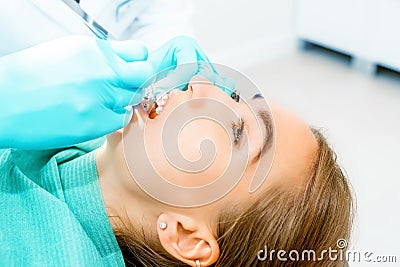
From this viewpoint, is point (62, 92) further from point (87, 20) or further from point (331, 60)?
point (331, 60)

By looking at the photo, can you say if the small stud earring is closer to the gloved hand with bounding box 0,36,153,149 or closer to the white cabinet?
the gloved hand with bounding box 0,36,153,149

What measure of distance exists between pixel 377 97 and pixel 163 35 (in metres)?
1.38

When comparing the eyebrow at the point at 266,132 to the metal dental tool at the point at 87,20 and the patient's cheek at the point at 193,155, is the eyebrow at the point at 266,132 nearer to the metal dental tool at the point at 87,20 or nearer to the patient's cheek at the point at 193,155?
the patient's cheek at the point at 193,155

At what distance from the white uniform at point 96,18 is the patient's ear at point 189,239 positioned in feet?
1.47

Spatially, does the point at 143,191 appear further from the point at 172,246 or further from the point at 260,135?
the point at 260,135

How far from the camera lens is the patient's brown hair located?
1100mm

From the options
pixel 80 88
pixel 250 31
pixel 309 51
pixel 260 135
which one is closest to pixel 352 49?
pixel 309 51

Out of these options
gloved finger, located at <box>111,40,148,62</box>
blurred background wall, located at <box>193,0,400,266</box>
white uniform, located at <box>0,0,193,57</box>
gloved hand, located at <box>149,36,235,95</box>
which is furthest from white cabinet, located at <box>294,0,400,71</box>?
gloved finger, located at <box>111,40,148,62</box>

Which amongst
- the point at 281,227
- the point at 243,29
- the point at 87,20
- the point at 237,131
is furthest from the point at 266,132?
the point at 243,29

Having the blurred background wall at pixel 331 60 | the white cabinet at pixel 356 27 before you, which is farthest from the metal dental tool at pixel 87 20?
the white cabinet at pixel 356 27

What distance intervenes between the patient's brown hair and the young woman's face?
4 cm

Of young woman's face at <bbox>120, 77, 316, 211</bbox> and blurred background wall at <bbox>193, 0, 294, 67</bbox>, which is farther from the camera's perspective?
blurred background wall at <bbox>193, 0, 294, 67</bbox>

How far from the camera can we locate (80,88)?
1.01 m

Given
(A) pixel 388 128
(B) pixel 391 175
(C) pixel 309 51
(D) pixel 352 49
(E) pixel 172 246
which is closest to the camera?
(E) pixel 172 246
